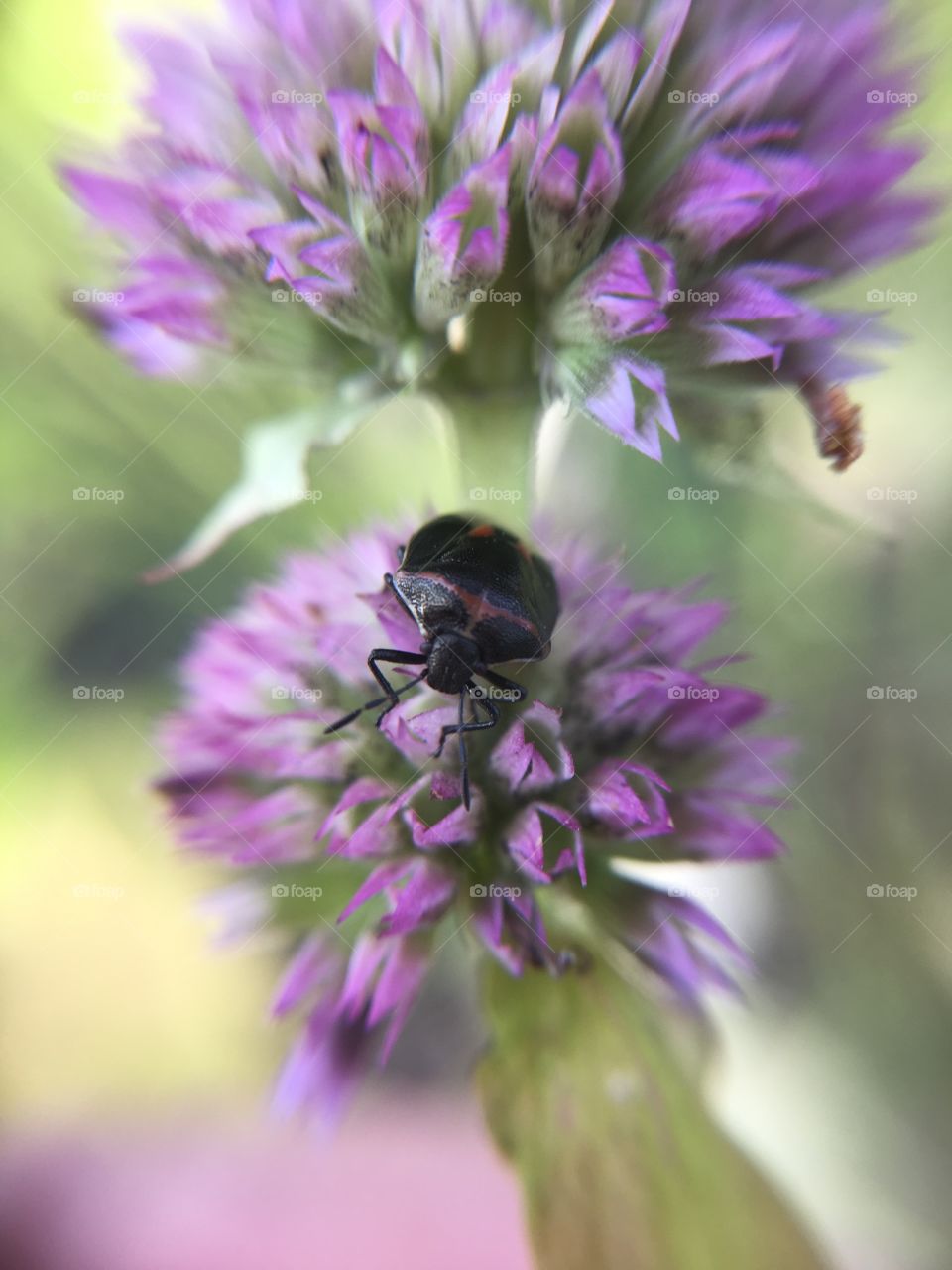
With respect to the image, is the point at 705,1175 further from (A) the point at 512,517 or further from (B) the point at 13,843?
(B) the point at 13,843

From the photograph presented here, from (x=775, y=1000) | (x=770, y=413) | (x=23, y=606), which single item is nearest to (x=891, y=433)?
(x=770, y=413)
